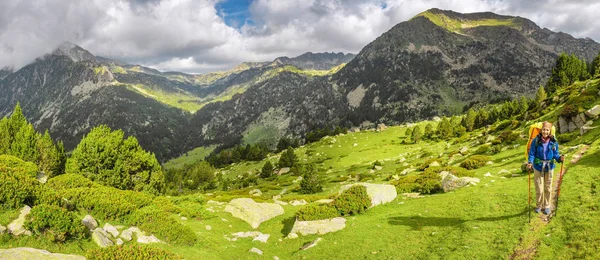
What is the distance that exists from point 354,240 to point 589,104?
45860 mm

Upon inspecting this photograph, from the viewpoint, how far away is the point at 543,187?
15.7 metres

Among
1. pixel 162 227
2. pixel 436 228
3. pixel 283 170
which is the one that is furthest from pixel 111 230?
pixel 283 170

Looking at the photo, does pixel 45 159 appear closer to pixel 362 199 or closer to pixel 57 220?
pixel 57 220

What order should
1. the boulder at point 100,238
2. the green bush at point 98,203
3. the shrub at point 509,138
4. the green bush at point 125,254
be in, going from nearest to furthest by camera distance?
the green bush at point 125,254 < the boulder at point 100,238 < the green bush at point 98,203 < the shrub at point 509,138

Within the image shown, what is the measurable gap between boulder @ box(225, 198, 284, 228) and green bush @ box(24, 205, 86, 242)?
13836mm

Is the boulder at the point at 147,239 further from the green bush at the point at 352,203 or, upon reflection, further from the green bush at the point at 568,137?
the green bush at the point at 568,137

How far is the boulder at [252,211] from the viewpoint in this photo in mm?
27284

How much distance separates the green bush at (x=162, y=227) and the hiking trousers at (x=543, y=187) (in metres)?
20.4

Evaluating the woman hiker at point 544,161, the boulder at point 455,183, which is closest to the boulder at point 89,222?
the woman hiker at point 544,161

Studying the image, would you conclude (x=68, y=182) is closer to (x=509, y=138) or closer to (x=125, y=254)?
(x=125, y=254)

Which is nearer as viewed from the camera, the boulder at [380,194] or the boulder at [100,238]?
the boulder at [100,238]

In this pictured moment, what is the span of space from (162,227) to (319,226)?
10864 mm

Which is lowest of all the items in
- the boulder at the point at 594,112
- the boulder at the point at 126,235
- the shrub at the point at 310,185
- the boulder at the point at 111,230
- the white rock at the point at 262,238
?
the shrub at the point at 310,185

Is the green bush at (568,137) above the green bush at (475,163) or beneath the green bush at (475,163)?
above
